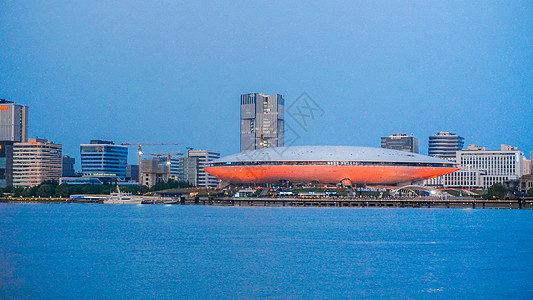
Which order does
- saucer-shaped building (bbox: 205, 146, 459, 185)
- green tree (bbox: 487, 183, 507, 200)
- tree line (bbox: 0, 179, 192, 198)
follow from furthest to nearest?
tree line (bbox: 0, 179, 192, 198) < saucer-shaped building (bbox: 205, 146, 459, 185) < green tree (bbox: 487, 183, 507, 200)

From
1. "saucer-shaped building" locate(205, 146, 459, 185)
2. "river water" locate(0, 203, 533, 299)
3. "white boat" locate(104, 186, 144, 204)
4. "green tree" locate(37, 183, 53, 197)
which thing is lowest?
"river water" locate(0, 203, 533, 299)

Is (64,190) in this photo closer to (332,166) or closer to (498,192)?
(332,166)

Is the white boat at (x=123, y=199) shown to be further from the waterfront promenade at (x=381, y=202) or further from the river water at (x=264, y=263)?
the river water at (x=264, y=263)

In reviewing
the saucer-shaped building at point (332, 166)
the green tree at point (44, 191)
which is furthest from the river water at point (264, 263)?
the green tree at point (44, 191)

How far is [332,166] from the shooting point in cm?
13950

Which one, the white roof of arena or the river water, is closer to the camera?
the river water

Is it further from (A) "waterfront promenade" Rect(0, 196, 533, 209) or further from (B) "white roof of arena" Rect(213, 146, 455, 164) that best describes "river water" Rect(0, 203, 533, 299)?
(B) "white roof of arena" Rect(213, 146, 455, 164)

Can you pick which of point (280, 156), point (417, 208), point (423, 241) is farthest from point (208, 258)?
point (280, 156)

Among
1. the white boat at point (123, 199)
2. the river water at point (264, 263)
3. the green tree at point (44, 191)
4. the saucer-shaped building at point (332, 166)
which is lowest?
the river water at point (264, 263)

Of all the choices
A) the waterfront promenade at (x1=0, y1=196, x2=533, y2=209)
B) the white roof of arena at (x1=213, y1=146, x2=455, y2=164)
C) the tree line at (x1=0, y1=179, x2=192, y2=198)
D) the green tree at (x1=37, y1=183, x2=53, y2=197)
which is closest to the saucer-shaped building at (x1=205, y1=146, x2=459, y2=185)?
the white roof of arena at (x1=213, y1=146, x2=455, y2=164)

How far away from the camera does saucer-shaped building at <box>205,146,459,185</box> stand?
140000 millimetres

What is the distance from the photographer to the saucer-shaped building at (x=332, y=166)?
459ft

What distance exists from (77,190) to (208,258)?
5028 inches

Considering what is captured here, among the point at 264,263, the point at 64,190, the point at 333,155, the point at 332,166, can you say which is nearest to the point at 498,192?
the point at 332,166
